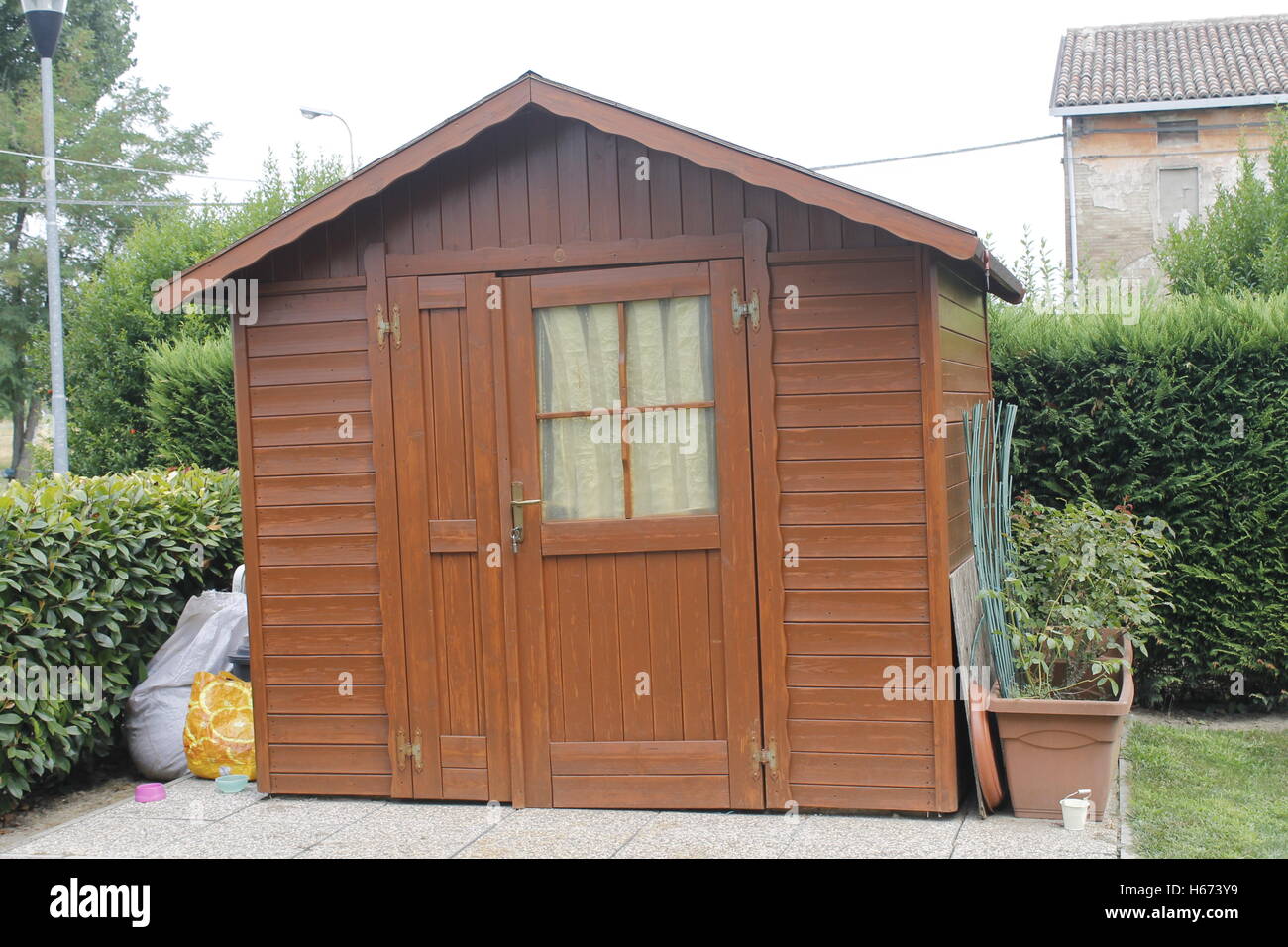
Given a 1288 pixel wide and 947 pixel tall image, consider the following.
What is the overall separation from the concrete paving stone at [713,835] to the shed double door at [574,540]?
0.08 metres

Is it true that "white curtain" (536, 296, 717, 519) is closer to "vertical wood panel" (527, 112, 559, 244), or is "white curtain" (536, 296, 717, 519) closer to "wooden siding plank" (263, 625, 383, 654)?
"vertical wood panel" (527, 112, 559, 244)

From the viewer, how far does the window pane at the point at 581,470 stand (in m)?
5.23

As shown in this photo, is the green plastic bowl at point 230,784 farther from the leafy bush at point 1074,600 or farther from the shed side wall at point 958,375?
the leafy bush at point 1074,600

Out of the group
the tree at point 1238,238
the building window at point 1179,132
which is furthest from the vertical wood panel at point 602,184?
the building window at point 1179,132

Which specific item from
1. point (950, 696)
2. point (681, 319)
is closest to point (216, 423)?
point (681, 319)

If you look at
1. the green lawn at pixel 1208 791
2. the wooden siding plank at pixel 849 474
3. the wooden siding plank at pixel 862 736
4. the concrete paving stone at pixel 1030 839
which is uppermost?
the wooden siding plank at pixel 849 474

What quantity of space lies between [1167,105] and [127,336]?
622 inches

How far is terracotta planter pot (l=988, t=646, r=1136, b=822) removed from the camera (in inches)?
189

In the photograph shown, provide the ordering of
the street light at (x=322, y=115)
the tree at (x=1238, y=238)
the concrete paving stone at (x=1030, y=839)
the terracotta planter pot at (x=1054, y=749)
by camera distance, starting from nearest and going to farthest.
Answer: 1. the concrete paving stone at (x=1030, y=839)
2. the terracotta planter pot at (x=1054, y=749)
3. the tree at (x=1238, y=238)
4. the street light at (x=322, y=115)

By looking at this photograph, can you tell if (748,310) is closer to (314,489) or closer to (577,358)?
(577,358)

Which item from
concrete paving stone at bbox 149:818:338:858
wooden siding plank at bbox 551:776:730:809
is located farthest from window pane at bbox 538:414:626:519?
concrete paving stone at bbox 149:818:338:858

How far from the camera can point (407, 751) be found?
5414 mm

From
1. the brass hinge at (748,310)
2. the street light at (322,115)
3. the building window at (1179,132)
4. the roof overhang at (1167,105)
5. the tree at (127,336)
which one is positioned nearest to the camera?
the brass hinge at (748,310)

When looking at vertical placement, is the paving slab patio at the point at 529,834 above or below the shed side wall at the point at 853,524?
below
